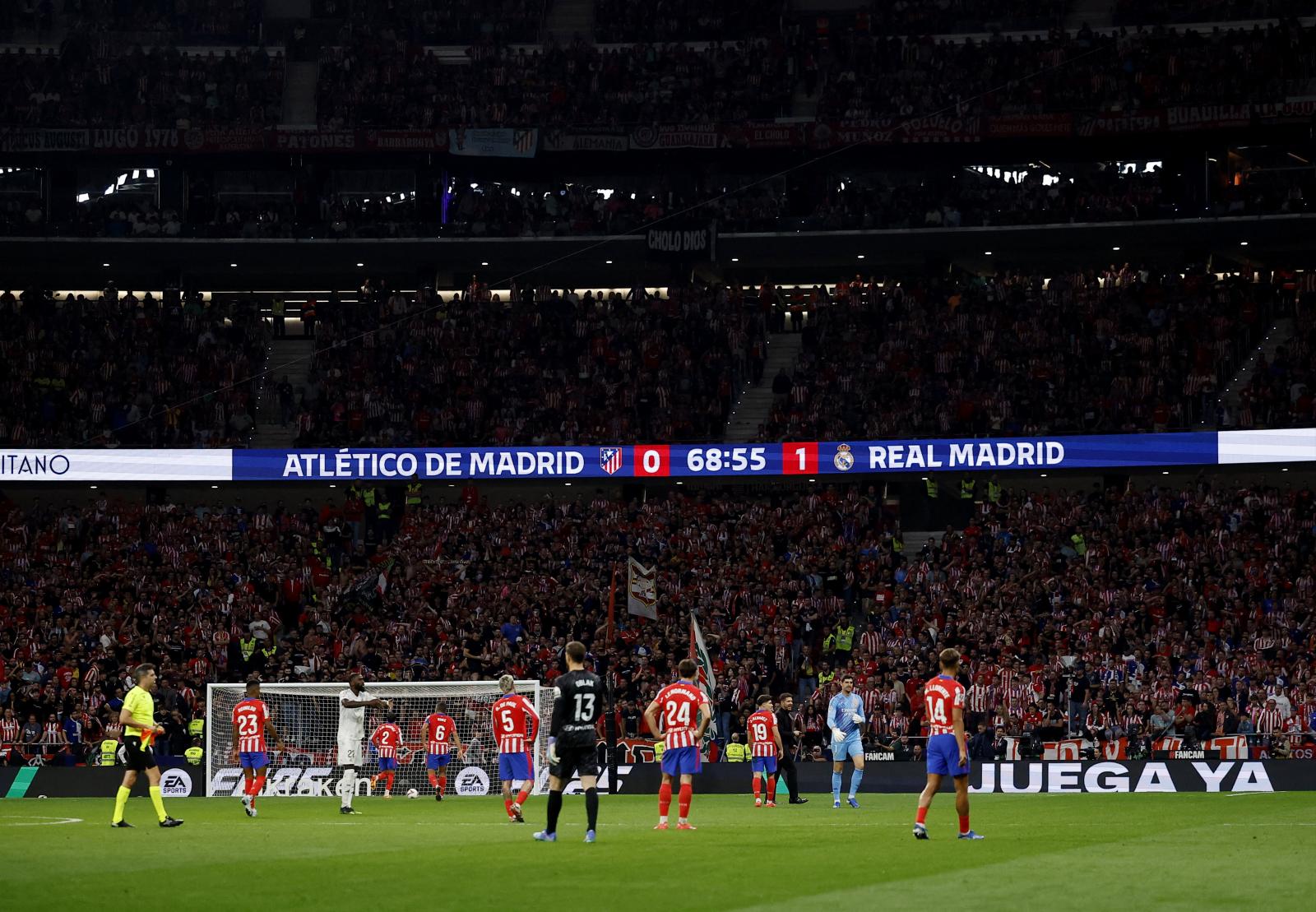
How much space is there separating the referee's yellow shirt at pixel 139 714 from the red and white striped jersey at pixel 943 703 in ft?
32.3

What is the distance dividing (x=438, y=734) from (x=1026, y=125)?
2821 cm

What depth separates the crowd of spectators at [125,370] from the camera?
1791 inches

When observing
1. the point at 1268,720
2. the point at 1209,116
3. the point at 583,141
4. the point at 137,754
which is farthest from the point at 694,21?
the point at 137,754

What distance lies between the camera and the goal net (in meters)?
33.0

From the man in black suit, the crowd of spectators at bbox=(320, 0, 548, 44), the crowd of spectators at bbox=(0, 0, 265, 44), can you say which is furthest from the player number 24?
the crowd of spectators at bbox=(0, 0, 265, 44)

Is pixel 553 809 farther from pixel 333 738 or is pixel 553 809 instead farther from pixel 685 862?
pixel 333 738

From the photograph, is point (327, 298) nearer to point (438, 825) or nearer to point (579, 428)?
point (579, 428)

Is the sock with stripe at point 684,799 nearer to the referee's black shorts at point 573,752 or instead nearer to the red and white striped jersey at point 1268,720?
the referee's black shorts at point 573,752

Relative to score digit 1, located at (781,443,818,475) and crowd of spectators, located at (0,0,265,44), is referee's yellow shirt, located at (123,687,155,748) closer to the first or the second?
score digit 1, located at (781,443,818,475)

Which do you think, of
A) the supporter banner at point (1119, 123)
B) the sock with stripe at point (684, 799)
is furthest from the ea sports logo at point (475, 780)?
the supporter banner at point (1119, 123)

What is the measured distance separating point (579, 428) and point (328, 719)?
14.1 meters

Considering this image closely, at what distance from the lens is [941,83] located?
167ft

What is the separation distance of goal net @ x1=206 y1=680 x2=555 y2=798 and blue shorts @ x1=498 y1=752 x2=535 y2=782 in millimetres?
8578

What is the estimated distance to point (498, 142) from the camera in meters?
50.6
